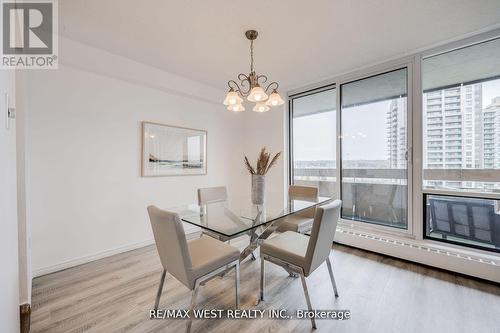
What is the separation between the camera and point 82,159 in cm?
238

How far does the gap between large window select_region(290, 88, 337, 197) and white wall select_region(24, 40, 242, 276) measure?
1960mm

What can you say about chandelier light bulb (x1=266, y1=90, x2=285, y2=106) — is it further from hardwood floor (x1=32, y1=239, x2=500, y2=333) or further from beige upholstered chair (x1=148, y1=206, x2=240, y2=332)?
hardwood floor (x1=32, y1=239, x2=500, y2=333)

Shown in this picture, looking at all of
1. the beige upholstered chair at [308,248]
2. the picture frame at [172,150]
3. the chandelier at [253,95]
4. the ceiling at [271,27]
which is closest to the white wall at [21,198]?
the ceiling at [271,27]

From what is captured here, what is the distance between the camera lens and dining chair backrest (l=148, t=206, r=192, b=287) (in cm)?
128

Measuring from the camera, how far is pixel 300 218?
8.33 feet

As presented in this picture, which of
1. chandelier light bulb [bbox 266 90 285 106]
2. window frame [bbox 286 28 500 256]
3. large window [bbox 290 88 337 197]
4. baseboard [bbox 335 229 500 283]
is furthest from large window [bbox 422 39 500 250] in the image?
chandelier light bulb [bbox 266 90 285 106]

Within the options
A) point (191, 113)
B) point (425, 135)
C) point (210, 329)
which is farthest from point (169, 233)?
point (425, 135)

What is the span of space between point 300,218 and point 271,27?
213 cm

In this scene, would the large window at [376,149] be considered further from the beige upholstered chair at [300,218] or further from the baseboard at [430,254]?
the beige upholstered chair at [300,218]

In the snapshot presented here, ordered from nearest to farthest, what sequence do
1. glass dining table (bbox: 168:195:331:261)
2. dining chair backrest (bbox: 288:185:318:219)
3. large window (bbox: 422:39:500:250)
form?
1. glass dining table (bbox: 168:195:331:261)
2. large window (bbox: 422:39:500:250)
3. dining chair backrest (bbox: 288:185:318:219)

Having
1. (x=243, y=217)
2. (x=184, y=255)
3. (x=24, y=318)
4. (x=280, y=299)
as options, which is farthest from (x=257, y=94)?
(x=24, y=318)

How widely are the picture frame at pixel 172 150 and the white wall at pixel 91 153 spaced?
10 cm

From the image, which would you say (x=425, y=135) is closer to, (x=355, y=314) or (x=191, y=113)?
(x=355, y=314)

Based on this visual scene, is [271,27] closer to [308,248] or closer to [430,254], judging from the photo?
[308,248]
